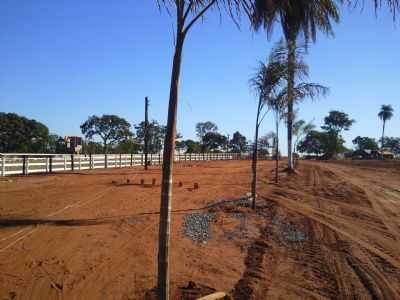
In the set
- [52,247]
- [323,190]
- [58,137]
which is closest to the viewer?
[52,247]

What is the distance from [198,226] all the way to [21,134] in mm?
60779

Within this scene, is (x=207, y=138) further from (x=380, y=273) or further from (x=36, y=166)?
(x=380, y=273)

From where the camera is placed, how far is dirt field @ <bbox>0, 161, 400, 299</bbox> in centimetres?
538

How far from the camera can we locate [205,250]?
7.23 meters

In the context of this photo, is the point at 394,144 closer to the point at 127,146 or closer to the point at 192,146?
the point at 192,146

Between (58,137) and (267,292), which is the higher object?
(58,137)

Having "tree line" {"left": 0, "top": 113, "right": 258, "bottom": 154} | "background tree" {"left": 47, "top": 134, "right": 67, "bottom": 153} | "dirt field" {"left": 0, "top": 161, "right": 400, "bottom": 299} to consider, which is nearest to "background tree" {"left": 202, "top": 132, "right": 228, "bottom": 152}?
"tree line" {"left": 0, "top": 113, "right": 258, "bottom": 154}

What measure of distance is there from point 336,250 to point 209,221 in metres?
3.31

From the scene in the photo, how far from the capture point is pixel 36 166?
23781 mm

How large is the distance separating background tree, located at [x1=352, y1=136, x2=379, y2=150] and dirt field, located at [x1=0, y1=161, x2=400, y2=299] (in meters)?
126

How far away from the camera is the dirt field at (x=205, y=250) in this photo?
538cm

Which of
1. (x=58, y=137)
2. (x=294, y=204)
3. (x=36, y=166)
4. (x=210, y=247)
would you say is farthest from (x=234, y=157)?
(x=210, y=247)

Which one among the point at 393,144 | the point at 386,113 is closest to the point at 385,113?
the point at 386,113

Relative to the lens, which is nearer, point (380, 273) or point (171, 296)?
point (171, 296)
